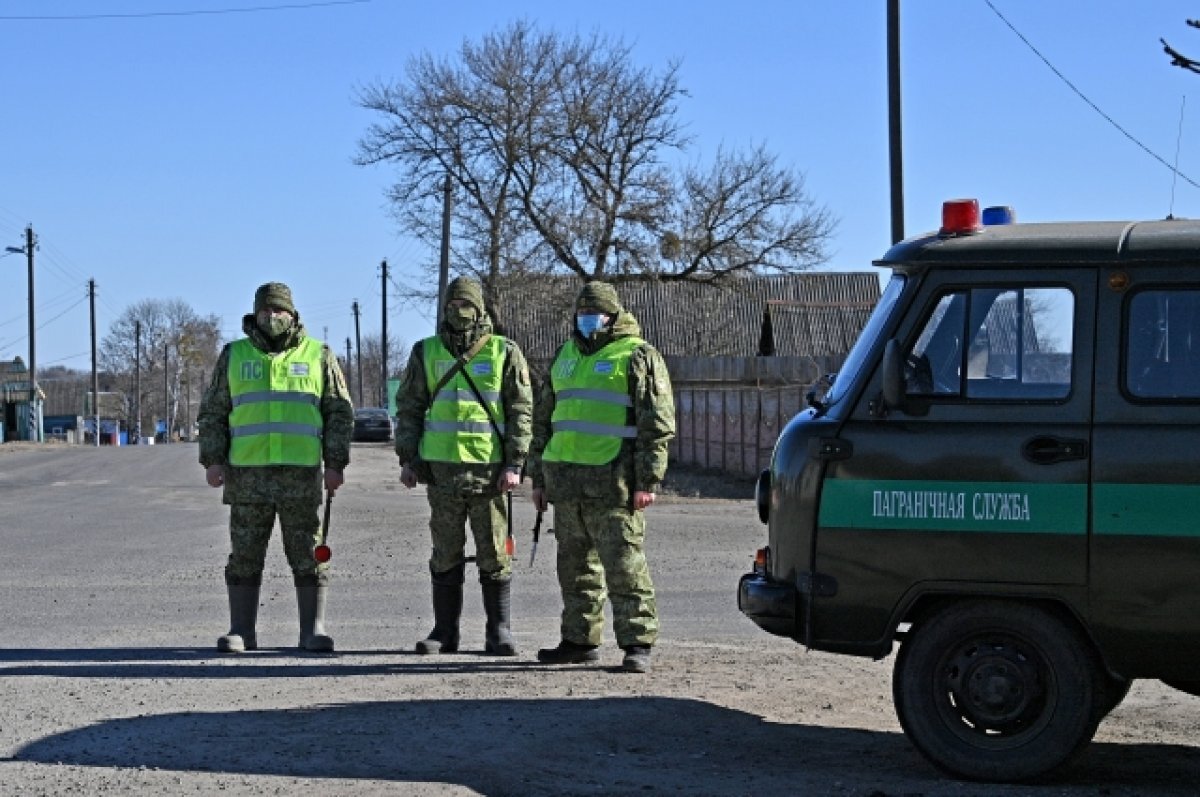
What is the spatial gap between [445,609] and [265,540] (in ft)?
3.80

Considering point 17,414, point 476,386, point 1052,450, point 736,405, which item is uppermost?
point 476,386

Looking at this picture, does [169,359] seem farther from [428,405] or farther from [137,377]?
[428,405]

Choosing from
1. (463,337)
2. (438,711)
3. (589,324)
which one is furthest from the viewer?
(463,337)

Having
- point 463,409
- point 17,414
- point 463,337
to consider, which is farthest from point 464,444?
point 17,414

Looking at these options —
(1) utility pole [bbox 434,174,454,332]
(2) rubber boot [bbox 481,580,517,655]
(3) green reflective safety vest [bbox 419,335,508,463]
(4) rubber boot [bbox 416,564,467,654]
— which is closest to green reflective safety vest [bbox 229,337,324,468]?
(3) green reflective safety vest [bbox 419,335,508,463]

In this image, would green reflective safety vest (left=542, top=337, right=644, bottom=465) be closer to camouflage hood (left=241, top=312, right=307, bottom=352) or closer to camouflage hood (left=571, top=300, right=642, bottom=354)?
camouflage hood (left=571, top=300, right=642, bottom=354)

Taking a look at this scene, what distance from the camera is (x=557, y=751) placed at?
777 cm

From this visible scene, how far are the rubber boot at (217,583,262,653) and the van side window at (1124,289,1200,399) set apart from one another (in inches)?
223

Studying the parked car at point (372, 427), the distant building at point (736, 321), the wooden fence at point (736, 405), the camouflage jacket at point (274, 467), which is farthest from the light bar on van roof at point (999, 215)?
the parked car at point (372, 427)

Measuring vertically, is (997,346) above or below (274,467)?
above

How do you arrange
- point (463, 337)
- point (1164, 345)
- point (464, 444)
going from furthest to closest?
point (463, 337)
point (464, 444)
point (1164, 345)

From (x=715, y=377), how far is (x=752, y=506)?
44.8 ft

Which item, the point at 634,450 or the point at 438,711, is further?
the point at 634,450

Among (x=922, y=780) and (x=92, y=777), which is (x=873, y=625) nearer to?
(x=922, y=780)
